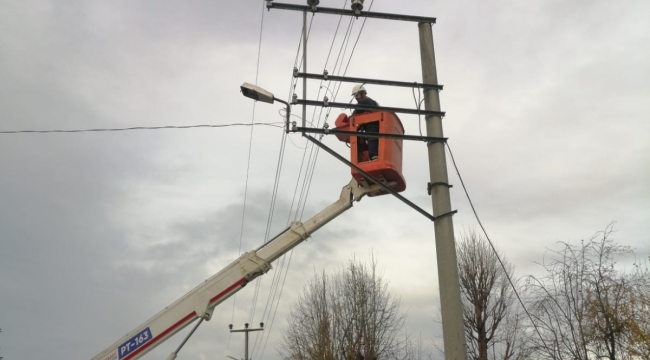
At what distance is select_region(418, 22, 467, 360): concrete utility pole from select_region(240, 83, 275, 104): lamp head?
2194 millimetres

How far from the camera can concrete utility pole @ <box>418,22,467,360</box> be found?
603 centimetres

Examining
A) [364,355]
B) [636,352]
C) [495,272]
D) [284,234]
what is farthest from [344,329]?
[284,234]

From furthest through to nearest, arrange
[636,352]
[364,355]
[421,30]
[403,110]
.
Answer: [364,355] < [636,352] < [421,30] < [403,110]

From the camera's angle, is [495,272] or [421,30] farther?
[495,272]

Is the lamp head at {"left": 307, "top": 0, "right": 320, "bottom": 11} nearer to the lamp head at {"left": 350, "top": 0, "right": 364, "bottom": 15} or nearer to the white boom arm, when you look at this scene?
the lamp head at {"left": 350, "top": 0, "right": 364, "bottom": 15}

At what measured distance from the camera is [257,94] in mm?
7426

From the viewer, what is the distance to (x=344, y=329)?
22.9 m

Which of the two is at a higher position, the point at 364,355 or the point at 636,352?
the point at 364,355

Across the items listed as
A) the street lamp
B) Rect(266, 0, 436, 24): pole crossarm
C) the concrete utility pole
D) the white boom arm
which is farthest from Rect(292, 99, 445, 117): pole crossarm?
the white boom arm

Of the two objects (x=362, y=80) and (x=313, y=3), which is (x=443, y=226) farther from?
(x=313, y=3)

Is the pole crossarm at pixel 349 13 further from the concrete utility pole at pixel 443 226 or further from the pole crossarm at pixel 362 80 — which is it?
the pole crossarm at pixel 362 80

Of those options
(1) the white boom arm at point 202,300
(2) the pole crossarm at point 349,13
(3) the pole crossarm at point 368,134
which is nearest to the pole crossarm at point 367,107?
(3) the pole crossarm at point 368,134

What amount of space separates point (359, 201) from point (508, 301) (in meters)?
15.0

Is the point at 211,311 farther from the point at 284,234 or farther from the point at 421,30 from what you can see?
the point at 421,30
